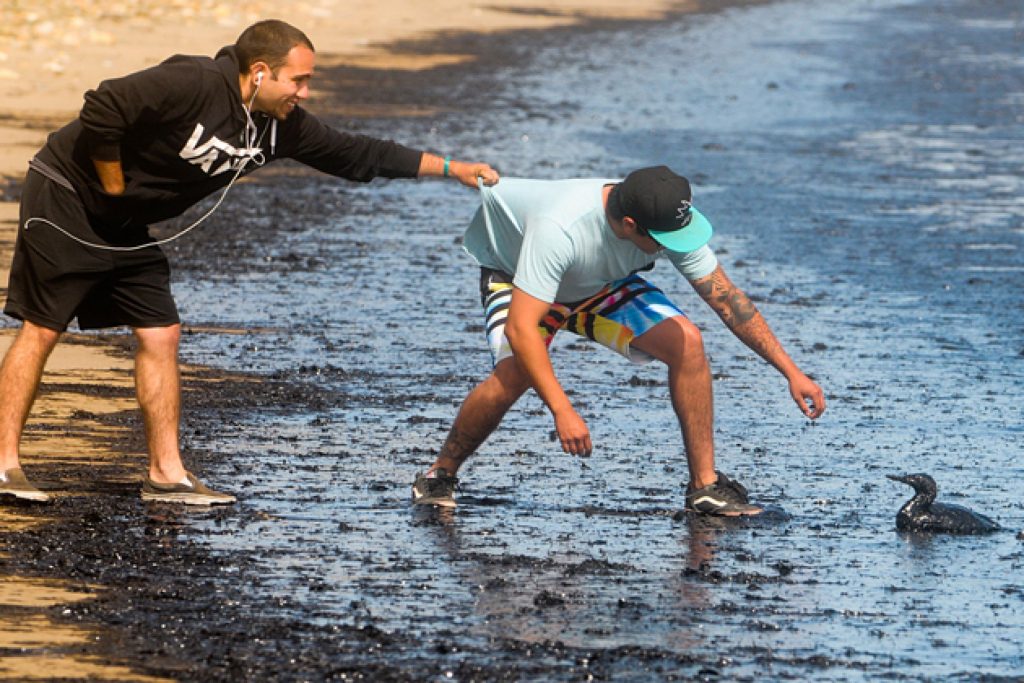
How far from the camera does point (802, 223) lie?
1508cm

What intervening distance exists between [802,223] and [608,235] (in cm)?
832

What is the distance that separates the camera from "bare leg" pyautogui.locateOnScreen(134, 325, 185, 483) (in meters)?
7.16

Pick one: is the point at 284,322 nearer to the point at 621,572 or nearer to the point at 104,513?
the point at 104,513

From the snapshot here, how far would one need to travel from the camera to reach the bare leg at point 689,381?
7164 mm

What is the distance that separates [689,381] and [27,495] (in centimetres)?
222

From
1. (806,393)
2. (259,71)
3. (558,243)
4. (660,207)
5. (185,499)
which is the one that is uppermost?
(259,71)

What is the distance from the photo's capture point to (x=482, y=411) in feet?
23.8

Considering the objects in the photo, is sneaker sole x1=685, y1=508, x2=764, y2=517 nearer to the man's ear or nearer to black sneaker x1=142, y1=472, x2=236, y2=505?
black sneaker x1=142, y1=472, x2=236, y2=505

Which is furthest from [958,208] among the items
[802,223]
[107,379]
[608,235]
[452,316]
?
[608,235]

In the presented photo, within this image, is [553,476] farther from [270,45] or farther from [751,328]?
[270,45]

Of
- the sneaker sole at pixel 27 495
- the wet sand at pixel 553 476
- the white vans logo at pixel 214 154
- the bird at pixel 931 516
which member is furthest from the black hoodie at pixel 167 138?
the bird at pixel 931 516

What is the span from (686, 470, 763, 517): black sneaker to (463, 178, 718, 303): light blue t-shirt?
2.39 feet

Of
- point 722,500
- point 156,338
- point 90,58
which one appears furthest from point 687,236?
point 90,58

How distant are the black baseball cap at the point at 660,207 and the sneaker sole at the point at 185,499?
1.65 meters
